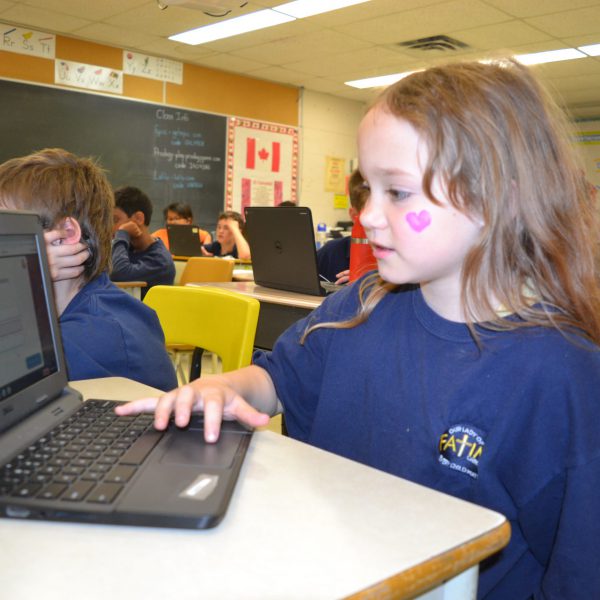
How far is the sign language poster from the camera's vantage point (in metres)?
6.14

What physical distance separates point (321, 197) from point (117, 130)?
2.45 meters

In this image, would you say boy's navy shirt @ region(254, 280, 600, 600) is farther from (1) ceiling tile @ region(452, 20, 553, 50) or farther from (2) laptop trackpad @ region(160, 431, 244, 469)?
(1) ceiling tile @ region(452, 20, 553, 50)

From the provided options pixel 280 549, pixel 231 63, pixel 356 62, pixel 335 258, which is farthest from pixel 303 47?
pixel 280 549

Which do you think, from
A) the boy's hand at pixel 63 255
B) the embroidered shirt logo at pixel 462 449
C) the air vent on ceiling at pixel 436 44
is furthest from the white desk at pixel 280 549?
the air vent on ceiling at pixel 436 44

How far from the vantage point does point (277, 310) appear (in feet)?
7.18

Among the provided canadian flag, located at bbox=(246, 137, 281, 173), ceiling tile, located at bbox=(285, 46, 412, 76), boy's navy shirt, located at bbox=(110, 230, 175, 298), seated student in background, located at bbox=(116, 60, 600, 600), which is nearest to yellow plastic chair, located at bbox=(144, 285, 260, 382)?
seated student in background, located at bbox=(116, 60, 600, 600)

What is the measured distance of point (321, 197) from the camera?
7.02m

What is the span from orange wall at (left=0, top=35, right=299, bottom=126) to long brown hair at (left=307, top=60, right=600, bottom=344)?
15.1ft

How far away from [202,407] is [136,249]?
3052 mm

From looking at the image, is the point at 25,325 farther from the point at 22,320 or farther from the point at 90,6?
the point at 90,6

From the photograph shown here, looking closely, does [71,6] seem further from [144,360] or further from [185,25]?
[144,360]

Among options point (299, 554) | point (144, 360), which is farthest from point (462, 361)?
point (144, 360)

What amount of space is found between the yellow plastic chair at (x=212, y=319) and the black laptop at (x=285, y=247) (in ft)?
2.38

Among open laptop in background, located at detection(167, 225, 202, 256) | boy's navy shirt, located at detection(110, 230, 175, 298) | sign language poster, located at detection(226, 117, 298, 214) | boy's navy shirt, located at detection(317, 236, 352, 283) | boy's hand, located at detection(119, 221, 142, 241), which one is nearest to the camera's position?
boy's navy shirt, located at detection(317, 236, 352, 283)
